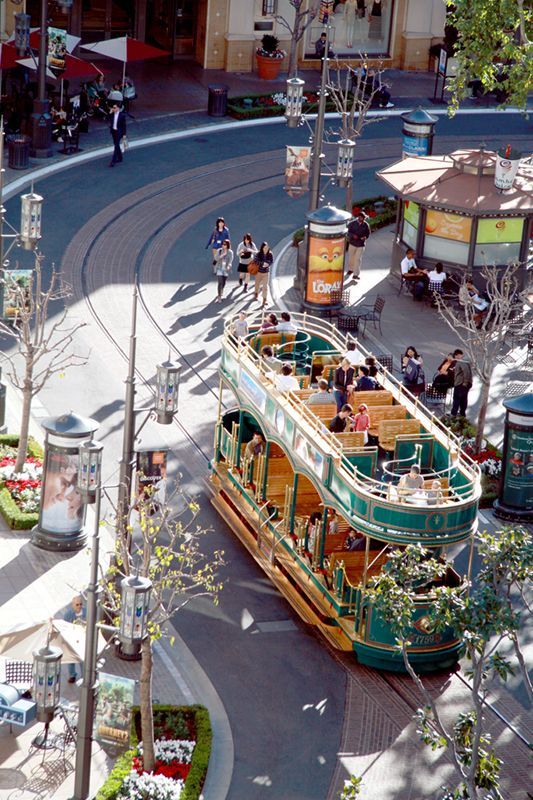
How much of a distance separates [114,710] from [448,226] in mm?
22631

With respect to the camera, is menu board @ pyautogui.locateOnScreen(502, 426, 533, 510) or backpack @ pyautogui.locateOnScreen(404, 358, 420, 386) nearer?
menu board @ pyautogui.locateOnScreen(502, 426, 533, 510)

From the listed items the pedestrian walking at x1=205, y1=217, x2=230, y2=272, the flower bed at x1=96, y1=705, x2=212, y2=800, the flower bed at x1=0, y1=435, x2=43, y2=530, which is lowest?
the flower bed at x1=96, y1=705, x2=212, y2=800

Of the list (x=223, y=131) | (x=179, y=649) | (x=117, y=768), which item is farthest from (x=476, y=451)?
(x=223, y=131)

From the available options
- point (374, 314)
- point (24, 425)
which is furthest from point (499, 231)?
point (24, 425)

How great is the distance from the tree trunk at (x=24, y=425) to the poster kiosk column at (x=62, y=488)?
6.90 feet

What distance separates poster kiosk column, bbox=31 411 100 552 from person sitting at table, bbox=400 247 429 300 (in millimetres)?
15505

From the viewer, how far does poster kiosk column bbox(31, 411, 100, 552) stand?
98.2 feet

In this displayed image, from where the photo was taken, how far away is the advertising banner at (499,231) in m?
43.2

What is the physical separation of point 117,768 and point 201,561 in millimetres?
6783

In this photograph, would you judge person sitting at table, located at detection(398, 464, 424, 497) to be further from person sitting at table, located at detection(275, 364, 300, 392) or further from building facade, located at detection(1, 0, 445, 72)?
building facade, located at detection(1, 0, 445, 72)

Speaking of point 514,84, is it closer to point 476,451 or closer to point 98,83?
point 476,451

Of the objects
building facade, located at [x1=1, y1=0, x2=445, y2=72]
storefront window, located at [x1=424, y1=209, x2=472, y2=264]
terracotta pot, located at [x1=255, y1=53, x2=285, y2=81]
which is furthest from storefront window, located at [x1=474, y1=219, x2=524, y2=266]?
terracotta pot, located at [x1=255, y1=53, x2=285, y2=81]

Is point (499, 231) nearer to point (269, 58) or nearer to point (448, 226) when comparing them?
point (448, 226)

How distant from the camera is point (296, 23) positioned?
57875 mm
